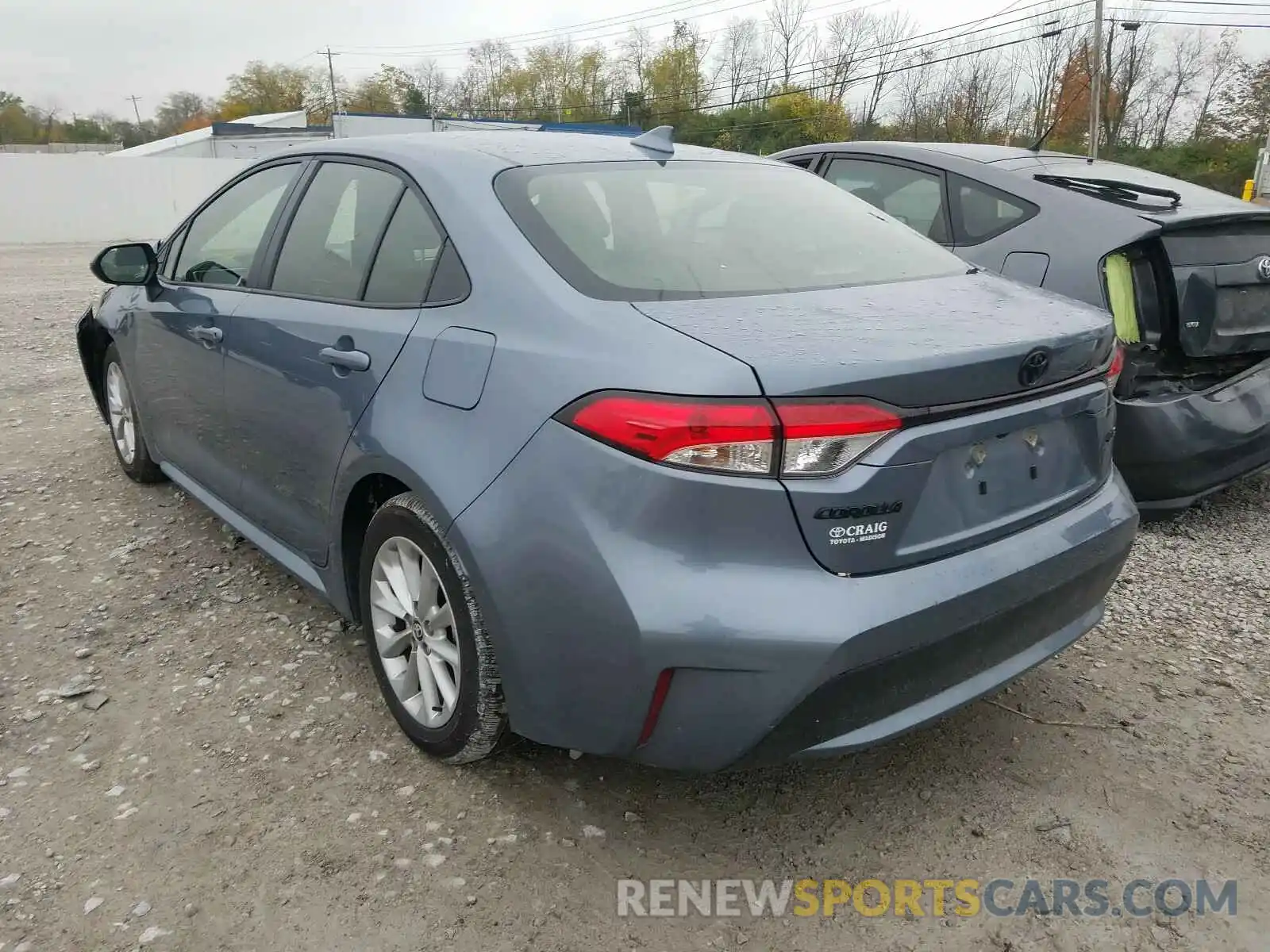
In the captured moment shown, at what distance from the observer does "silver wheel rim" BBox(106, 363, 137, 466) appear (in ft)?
14.6

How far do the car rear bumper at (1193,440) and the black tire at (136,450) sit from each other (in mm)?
4122

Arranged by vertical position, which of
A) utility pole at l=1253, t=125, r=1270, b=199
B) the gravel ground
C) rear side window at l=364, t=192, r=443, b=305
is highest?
rear side window at l=364, t=192, r=443, b=305

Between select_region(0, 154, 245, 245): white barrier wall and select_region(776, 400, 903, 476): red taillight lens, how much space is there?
2712 cm

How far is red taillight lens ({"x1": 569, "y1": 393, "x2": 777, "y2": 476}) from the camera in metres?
1.78

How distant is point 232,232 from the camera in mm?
3539

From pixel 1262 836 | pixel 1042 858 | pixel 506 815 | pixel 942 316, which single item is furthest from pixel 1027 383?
pixel 506 815

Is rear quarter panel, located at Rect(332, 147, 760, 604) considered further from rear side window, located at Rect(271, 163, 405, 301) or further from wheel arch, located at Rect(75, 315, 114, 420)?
wheel arch, located at Rect(75, 315, 114, 420)

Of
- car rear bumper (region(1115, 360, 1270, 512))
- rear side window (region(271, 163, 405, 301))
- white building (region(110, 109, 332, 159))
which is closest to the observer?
rear side window (region(271, 163, 405, 301))

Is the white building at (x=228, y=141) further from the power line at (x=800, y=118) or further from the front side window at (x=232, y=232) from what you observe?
the front side window at (x=232, y=232)

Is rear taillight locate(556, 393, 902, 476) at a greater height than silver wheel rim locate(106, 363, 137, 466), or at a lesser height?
greater

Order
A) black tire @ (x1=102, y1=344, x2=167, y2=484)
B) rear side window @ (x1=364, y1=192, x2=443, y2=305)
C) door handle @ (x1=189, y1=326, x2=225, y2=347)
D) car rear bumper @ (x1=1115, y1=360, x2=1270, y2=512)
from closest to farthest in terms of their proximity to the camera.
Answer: rear side window @ (x1=364, y1=192, x2=443, y2=305) < door handle @ (x1=189, y1=326, x2=225, y2=347) < car rear bumper @ (x1=1115, y1=360, x2=1270, y2=512) < black tire @ (x1=102, y1=344, x2=167, y2=484)

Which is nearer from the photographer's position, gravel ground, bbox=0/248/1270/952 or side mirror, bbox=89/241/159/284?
gravel ground, bbox=0/248/1270/952

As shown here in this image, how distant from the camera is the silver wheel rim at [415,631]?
92.5 inches

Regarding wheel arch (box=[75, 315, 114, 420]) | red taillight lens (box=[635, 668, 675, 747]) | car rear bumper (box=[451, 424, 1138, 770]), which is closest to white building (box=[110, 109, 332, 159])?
wheel arch (box=[75, 315, 114, 420])
